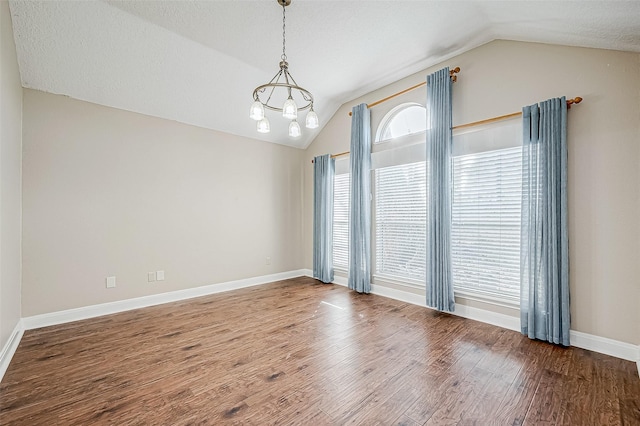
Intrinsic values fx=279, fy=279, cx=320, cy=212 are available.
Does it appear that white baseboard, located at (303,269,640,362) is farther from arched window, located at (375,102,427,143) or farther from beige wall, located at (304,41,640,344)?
arched window, located at (375,102,427,143)

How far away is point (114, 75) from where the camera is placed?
3324 mm

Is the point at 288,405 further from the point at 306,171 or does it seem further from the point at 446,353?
the point at 306,171

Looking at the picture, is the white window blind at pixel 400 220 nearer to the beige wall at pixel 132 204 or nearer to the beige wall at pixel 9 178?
the beige wall at pixel 132 204

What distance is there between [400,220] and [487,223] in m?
1.18

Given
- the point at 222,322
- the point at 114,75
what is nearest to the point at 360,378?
the point at 222,322

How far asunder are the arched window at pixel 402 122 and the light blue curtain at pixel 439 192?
0.39 m

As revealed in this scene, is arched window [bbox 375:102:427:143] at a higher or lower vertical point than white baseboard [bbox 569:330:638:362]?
higher

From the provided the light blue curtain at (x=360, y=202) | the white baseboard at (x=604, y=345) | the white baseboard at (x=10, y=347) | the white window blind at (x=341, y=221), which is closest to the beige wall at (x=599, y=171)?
the white baseboard at (x=604, y=345)

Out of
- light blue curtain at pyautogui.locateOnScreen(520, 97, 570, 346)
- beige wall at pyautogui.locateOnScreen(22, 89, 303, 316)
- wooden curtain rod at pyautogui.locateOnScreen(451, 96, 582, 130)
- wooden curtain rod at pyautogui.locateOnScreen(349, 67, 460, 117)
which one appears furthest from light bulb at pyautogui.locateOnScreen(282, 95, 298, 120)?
beige wall at pyautogui.locateOnScreen(22, 89, 303, 316)

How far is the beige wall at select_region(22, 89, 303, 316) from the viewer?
127 inches

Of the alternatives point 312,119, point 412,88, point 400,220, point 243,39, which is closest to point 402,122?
point 412,88

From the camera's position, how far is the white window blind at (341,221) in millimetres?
5086

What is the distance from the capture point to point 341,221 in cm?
517

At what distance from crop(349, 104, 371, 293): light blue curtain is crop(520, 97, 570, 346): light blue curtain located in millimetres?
2043
